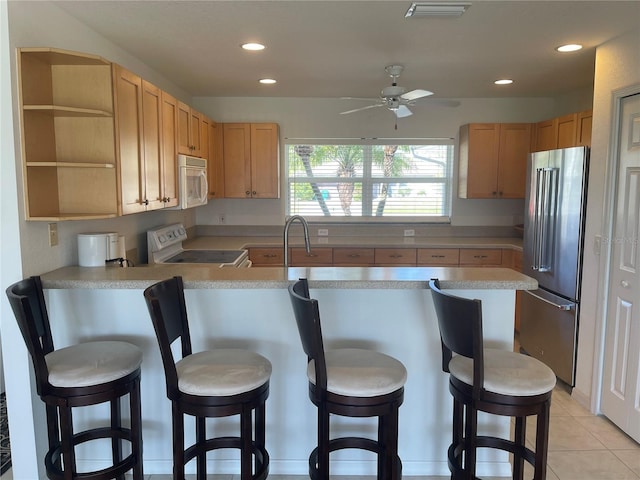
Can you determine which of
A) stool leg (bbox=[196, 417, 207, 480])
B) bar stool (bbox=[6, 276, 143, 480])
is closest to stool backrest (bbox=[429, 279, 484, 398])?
stool leg (bbox=[196, 417, 207, 480])

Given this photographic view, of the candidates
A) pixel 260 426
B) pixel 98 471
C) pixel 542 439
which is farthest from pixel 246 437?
pixel 542 439

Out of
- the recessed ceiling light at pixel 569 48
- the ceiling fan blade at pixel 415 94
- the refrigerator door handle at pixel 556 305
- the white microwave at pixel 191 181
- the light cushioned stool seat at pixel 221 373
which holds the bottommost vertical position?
the refrigerator door handle at pixel 556 305

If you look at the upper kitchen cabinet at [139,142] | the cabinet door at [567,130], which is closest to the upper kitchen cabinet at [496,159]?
the cabinet door at [567,130]

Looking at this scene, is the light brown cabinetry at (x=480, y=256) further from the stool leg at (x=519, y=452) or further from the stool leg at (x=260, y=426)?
the stool leg at (x=260, y=426)

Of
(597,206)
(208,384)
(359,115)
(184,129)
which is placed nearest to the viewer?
(208,384)

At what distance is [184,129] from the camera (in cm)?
375

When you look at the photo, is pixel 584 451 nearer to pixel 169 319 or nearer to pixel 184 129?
pixel 169 319

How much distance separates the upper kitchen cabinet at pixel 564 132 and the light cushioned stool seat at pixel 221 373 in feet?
11.0

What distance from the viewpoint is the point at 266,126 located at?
192 inches

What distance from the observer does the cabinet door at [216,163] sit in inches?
186

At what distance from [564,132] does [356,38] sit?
2.39 metres

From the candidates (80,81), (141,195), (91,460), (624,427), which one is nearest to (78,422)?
(91,460)

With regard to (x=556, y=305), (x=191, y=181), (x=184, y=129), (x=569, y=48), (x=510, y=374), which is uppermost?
(x=569, y=48)

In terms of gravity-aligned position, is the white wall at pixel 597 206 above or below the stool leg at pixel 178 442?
above
